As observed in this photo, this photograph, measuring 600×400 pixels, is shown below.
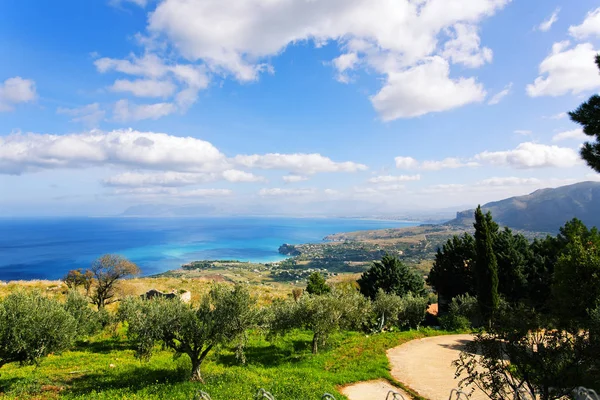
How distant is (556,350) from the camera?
7.98m

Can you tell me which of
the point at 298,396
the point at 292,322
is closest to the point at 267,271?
the point at 292,322

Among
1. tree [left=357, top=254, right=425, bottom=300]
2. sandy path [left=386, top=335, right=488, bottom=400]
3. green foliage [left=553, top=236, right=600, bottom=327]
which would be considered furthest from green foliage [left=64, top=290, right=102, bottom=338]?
green foliage [left=553, top=236, right=600, bottom=327]

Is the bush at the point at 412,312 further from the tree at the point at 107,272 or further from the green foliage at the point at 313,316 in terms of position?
the tree at the point at 107,272

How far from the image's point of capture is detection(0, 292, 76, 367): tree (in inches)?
499

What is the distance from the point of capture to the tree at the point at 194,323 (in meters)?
14.7

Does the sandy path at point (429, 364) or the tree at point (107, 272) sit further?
the tree at point (107, 272)

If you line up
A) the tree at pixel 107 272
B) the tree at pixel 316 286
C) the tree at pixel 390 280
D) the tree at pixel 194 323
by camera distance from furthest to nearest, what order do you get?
the tree at pixel 390 280, the tree at pixel 316 286, the tree at pixel 107 272, the tree at pixel 194 323

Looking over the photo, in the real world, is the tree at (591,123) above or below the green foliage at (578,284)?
above

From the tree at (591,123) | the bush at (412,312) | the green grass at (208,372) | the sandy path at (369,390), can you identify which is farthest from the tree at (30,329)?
the bush at (412,312)

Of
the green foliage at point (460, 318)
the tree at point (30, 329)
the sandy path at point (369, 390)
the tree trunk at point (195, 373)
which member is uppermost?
the tree at point (30, 329)

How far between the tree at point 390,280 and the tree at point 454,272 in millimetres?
2618

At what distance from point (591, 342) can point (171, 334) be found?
15.9 meters

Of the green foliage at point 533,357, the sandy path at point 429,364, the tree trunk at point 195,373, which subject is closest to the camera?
the green foliage at point 533,357

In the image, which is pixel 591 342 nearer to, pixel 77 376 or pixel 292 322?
pixel 292 322
